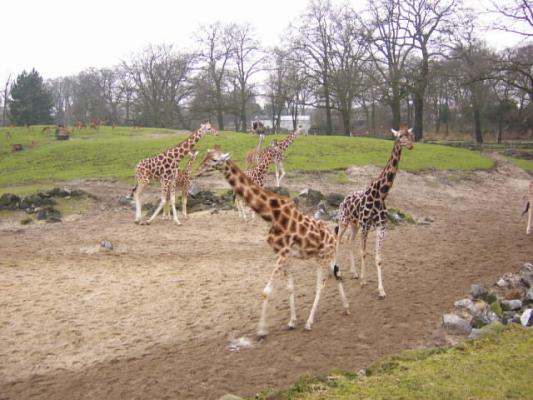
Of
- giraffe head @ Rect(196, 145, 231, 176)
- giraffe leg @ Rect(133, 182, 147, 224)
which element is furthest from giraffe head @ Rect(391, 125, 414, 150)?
giraffe leg @ Rect(133, 182, 147, 224)

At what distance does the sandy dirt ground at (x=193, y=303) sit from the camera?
660 centimetres

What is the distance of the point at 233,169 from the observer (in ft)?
25.4

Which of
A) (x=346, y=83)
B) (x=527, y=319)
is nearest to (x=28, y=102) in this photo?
(x=346, y=83)

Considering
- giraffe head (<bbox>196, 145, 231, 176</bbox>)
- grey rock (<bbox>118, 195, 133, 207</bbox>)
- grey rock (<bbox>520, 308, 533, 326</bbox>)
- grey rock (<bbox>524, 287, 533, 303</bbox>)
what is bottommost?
grey rock (<bbox>524, 287, 533, 303</bbox>)

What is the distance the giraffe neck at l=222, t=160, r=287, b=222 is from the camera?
302 inches

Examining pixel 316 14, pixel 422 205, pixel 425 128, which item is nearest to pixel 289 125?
pixel 425 128

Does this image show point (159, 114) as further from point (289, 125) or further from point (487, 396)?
point (487, 396)

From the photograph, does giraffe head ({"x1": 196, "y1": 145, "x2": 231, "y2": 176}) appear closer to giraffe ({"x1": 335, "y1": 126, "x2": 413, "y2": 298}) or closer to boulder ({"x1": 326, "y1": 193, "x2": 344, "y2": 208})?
giraffe ({"x1": 335, "y1": 126, "x2": 413, "y2": 298})

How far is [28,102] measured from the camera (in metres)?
60.5

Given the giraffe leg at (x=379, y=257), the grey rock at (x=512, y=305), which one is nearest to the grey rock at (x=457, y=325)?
the grey rock at (x=512, y=305)

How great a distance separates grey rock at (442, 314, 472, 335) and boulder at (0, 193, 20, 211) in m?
15.2

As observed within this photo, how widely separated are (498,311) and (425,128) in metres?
60.6

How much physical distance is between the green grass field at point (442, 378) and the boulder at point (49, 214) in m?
13.3

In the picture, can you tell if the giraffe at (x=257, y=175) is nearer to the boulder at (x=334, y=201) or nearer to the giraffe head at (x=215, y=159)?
the boulder at (x=334, y=201)
